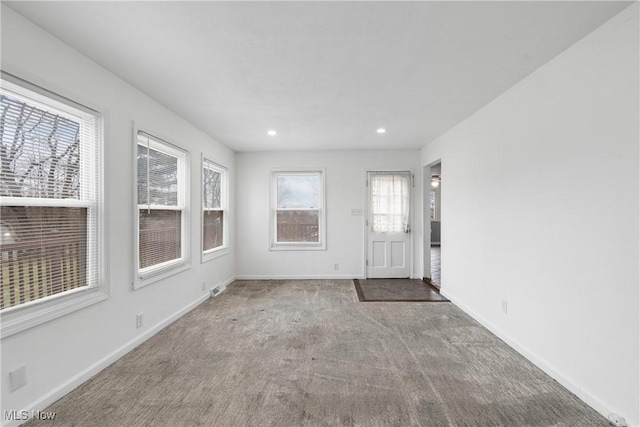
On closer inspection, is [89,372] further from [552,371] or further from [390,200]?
[390,200]

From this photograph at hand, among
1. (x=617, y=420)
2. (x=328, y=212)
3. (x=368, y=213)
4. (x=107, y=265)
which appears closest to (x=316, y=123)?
(x=328, y=212)

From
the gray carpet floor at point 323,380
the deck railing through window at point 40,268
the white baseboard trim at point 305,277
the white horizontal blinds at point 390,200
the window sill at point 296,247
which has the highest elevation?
the white horizontal blinds at point 390,200

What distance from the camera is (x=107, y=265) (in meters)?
2.47

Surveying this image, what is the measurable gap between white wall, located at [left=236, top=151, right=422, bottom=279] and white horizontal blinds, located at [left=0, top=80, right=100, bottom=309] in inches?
132

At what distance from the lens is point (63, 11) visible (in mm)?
1773

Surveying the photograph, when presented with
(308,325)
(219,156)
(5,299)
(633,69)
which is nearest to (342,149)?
(219,156)

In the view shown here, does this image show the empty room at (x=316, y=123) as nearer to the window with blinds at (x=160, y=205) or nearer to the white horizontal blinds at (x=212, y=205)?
the window with blinds at (x=160, y=205)

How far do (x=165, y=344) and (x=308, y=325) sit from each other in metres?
1.46

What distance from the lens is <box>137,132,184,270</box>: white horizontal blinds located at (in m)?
3.03

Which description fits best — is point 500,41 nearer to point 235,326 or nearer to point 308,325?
point 308,325

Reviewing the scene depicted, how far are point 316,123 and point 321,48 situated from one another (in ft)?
5.98

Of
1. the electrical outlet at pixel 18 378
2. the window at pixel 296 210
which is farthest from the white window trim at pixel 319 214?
the electrical outlet at pixel 18 378

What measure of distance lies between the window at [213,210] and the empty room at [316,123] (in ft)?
2.00

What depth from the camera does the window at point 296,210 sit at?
226 inches
